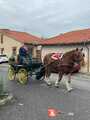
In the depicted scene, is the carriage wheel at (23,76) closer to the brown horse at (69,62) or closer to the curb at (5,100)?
the brown horse at (69,62)

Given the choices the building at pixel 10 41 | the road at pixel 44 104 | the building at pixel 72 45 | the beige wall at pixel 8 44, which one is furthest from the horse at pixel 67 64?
the beige wall at pixel 8 44

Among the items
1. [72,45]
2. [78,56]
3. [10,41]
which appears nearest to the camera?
[78,56]

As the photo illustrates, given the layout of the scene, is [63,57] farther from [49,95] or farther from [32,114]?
[32,114]

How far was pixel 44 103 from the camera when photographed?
12062 millimetres

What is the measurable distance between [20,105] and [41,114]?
5.03 ft

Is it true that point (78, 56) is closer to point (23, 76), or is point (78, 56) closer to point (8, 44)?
point (23, 76)

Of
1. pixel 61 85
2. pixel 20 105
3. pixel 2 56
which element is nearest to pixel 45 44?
pixel 2 56

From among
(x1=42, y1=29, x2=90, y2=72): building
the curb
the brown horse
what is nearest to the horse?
the brown horse

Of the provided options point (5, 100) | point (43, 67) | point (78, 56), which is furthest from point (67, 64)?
point (5, 100)

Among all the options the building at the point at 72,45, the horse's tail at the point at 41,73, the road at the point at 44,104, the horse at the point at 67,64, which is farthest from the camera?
the building at the point at 72,45

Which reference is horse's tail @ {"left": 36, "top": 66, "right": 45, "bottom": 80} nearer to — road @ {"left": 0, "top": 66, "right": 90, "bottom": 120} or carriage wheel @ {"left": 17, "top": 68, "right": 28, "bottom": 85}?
carriage wheel @ {"left": 17, "top": 68, "right": 28, "bottom": 85}

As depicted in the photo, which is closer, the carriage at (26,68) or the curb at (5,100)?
the curb at (5,100)

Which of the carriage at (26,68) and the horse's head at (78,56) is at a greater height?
the horse's head at (78,56)

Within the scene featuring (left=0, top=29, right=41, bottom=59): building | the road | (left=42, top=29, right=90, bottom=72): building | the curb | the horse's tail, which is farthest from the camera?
(left=0, top=29, right=41, bottom=59): building
